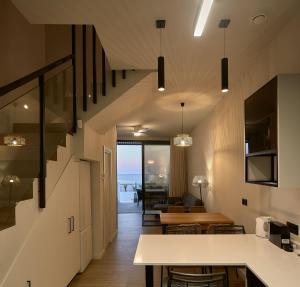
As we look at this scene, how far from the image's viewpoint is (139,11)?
2.52 metres

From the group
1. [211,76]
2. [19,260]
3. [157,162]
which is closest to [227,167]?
[211,76]

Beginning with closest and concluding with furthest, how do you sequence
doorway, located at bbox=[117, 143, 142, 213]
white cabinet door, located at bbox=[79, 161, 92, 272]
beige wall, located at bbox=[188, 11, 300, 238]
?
beige wall, located at bbox=[188, 11, 300, 238], white cabinet door, located at bbox=[79, 161, 92, 272], doorway, located at bbox=[117, 143, 142, 213]

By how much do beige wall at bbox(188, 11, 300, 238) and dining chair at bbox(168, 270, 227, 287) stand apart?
3.30ft

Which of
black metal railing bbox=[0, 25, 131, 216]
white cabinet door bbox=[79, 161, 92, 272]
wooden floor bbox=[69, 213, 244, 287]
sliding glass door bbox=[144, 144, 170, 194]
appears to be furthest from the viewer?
sliding glass door bbox=[144, 144, 170, 194]

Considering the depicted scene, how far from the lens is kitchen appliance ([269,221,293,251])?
2.63m

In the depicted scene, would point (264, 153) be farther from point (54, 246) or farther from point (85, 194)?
point (85, 194)

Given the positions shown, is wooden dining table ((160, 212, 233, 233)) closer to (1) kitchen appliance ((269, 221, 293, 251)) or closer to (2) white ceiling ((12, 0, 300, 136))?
(1) kitchen appliance ((269, 221, 293, 251))

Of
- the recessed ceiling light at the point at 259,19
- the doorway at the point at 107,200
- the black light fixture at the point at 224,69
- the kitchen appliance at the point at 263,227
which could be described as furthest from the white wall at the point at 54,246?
the recessed ceiling light at the point at 259,19

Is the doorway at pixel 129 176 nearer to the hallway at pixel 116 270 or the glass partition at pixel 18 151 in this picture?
the hallway at pixel 116 270

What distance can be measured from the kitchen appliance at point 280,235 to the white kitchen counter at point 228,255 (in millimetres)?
54

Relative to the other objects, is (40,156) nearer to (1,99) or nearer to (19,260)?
(1,99)

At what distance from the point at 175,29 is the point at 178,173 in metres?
8.48

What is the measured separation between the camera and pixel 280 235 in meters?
2.68

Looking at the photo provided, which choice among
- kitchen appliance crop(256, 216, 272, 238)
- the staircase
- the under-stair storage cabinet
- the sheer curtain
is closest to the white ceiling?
the staircase
